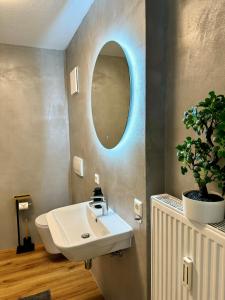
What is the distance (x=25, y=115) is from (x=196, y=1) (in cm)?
236

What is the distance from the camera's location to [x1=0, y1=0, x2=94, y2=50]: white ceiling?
1901 mm

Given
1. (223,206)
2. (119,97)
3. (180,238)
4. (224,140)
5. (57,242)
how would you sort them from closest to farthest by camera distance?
(224,140)
(223,206)
(180,238)
(57,242)
(119,97)

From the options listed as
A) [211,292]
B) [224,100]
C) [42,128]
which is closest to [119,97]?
[224,100]

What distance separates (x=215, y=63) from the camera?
3.06 ft

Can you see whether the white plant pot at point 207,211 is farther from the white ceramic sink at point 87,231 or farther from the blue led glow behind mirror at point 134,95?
the white ceramic sink at point 87,231

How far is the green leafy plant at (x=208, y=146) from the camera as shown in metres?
0.82

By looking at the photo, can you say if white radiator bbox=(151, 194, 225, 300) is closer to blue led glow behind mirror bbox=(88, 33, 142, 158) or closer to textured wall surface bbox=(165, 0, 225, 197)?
textured wall surface bbox=(165, 0, 225, 197)

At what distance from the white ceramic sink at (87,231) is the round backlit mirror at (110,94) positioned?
1.82 ft

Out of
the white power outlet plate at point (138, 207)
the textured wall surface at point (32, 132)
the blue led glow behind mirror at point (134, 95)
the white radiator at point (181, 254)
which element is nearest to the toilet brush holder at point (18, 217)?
the textured wall surface at point (32, 132)

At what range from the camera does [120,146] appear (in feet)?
5.14

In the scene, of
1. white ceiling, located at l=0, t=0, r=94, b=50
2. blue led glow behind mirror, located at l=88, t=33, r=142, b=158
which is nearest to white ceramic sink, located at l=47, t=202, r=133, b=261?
blue led glow behind mirror, located at l=88, t=33, r=142, b=158

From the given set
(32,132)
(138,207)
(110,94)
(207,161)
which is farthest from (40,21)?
(207,161)

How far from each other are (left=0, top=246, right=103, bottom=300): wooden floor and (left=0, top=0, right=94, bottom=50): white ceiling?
2559 millimetres

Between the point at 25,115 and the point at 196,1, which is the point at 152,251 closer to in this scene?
the point at 196,1
